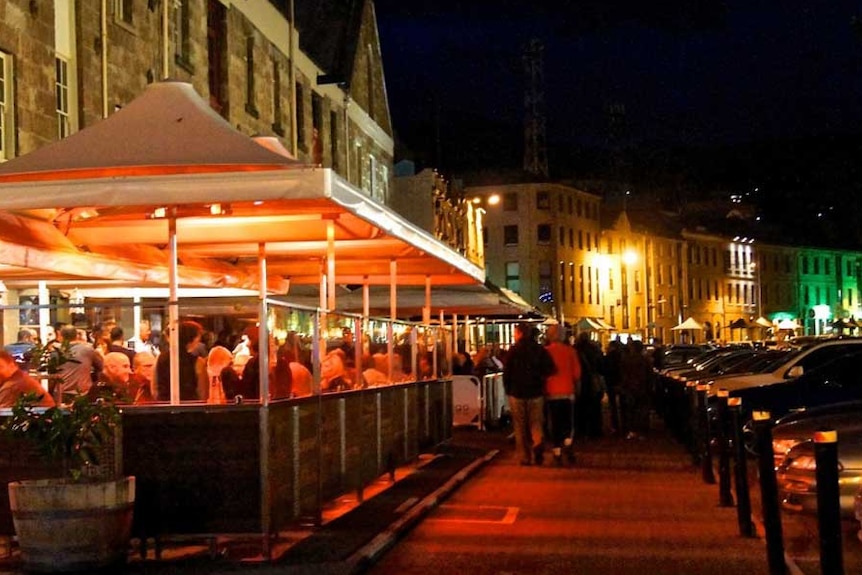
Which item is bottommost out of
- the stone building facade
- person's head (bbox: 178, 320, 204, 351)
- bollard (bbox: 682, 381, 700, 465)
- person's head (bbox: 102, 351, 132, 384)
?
bollard (bbox: 682, 381, 700, 465)

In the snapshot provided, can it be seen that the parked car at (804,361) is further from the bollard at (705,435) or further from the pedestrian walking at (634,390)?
the bollard at (705,435)

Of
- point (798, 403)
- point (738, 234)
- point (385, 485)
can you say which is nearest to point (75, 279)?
point (385, 485)

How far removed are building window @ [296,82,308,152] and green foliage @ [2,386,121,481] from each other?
23.2m

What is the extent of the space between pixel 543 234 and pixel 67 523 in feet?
272

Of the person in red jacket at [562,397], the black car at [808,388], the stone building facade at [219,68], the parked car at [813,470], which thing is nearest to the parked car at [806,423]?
the parked car at [813,470]

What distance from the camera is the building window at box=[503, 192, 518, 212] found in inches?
3622

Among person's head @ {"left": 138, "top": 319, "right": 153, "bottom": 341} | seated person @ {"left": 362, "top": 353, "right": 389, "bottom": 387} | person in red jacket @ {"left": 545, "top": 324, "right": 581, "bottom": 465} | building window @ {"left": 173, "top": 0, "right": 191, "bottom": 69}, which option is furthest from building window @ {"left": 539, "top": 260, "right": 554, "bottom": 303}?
person's head @ {"left": 138, "top": 319, "right": 153, "bottom": 341}

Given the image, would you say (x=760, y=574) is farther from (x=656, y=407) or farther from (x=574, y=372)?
(x=656, y=407)

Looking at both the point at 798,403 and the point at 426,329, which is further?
the point at 798,403

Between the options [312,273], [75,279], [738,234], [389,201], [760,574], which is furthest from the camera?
[738,234]

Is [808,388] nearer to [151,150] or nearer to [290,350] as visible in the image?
[290,350]

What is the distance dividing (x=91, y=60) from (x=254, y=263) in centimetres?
415

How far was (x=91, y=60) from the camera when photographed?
68.4 feet

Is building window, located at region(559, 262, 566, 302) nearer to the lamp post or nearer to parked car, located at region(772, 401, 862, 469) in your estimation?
the lamp post
